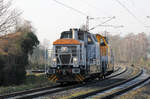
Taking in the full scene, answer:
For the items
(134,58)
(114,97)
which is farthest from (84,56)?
(134,58)

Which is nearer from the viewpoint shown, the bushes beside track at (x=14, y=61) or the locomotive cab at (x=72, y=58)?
the locomotive cab at (x=72, y=58)

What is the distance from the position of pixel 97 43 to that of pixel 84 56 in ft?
8.80

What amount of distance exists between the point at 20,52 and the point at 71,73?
25.8 metres

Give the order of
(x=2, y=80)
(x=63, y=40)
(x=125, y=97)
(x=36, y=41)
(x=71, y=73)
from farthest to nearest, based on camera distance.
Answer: (x=36, y=41) < (x=2, y=80) < (x=63, y=40) < (x=71, y=73) < (x=125, y=97)

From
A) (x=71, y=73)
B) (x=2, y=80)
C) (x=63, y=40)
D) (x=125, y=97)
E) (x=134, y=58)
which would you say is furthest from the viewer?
(x=134, y=58)

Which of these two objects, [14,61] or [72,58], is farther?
[14,61]

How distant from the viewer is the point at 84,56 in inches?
610

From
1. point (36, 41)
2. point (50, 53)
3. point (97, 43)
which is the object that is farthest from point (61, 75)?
point (36, 41)

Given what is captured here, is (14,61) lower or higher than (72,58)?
lower

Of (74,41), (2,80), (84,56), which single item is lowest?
(2,80)

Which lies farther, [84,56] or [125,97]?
[84,56]

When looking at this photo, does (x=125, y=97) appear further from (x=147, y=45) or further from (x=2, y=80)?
(x=147, y=45)

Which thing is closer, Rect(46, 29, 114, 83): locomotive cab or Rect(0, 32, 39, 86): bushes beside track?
Rect(46, 29, 114, 83): locomotive cab

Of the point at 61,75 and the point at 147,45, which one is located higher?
the point at 147,45
